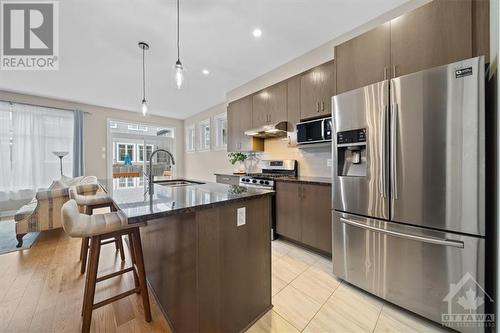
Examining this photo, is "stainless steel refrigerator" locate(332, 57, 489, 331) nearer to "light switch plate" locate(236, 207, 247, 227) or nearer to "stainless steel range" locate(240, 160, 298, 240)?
"light switch plate" locate(236, 207, 247, 227)

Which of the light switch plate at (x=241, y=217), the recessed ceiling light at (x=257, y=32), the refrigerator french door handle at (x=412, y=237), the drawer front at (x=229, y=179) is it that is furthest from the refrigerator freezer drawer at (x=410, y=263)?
the recessed ceiling light at (x=257, y=32)

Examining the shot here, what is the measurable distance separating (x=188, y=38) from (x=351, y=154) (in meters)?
2.47

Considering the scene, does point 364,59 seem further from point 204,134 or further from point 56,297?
point 204,134

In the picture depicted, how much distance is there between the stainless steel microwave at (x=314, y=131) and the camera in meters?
2.54

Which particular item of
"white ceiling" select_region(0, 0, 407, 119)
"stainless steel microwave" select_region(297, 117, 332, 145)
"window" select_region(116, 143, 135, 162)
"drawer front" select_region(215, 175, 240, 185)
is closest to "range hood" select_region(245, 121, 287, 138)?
"stainless steel microwave" select_region(297, 117, 332, 145)

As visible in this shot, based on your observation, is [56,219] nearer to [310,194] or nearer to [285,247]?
[285,247]

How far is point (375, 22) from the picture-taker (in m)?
2.33

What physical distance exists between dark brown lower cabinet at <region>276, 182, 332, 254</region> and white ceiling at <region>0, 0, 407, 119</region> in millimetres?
1971

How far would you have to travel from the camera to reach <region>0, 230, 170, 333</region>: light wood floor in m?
1.46

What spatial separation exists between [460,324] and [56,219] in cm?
473

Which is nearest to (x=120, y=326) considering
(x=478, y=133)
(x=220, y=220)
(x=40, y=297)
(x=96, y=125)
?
(x=40, y=297)

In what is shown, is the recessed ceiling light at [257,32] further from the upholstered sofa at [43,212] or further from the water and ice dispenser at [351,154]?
the upholstered sofa at [43,212]

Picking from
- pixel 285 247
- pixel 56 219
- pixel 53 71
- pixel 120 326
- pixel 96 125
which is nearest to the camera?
pixel 120 326

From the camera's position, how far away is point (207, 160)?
586cm
